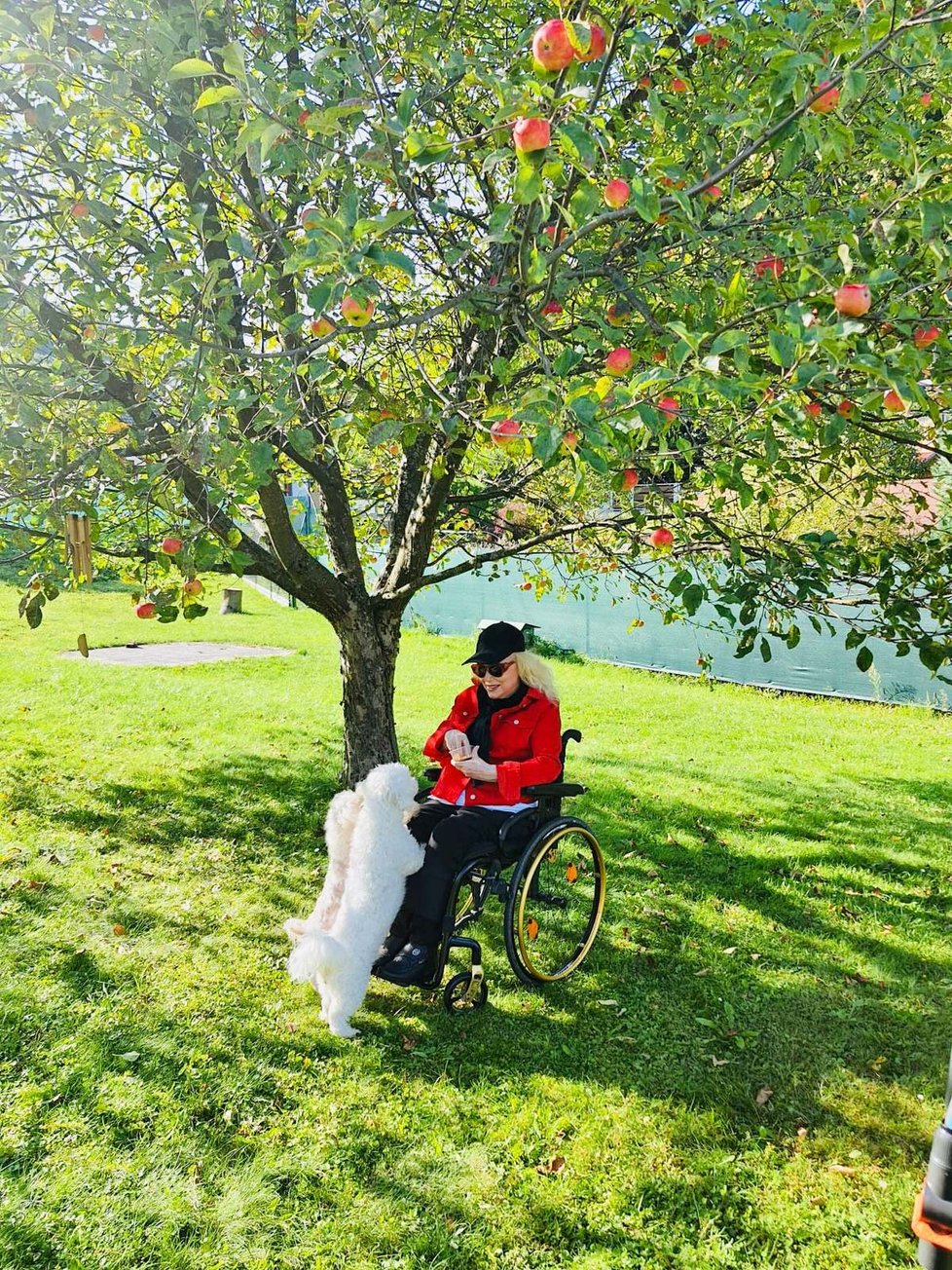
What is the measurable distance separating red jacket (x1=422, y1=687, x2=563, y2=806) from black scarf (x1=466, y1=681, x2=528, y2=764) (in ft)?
0.06

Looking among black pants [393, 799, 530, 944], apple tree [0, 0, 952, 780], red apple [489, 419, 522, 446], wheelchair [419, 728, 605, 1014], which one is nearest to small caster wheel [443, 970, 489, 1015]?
wheelchair [419, 728, 605, 1014]

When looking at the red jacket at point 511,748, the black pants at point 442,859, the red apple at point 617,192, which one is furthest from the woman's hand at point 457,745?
the red apple at point 617,192

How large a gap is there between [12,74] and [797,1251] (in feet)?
13.4

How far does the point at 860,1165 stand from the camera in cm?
274

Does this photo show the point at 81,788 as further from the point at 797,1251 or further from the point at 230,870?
the point at 797,1251

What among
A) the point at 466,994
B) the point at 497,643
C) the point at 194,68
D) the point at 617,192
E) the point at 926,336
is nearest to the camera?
the point at 194,68

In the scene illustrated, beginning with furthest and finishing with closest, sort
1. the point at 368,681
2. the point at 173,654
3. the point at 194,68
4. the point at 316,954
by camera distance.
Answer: the point at 173,654
the point at 368,681
the point at 316,954
the point at 194,68

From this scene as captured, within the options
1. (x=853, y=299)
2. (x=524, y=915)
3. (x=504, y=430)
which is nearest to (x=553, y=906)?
(x=524, y=915)

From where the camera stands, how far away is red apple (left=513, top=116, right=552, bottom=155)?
1.72 meters

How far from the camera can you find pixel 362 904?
10.6 ft

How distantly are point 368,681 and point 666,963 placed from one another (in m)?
2.50

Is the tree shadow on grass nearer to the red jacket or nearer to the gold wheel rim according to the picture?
the gold wheel rim

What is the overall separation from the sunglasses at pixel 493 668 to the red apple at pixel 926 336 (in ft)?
6.56

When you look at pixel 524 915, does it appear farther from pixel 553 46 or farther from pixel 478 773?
pixel 553 46
